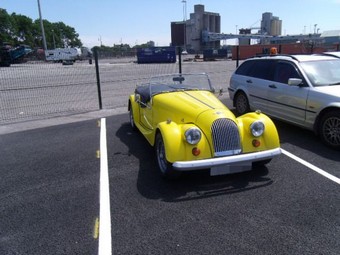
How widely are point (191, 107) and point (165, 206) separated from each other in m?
1.61

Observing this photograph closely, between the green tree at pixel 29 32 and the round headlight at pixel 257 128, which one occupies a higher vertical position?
the green tree at pixel 29 32

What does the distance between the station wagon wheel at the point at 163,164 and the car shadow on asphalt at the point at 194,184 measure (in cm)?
14

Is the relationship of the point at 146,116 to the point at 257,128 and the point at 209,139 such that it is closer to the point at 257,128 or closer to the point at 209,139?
the point at 209,139

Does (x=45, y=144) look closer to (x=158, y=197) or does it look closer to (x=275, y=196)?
(x=158, y=197)

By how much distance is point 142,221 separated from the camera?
334cm

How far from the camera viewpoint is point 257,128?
421 centimetres

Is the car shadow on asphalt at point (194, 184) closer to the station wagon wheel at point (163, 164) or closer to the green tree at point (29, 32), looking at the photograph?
the station wagon wheel at point (163, 164)

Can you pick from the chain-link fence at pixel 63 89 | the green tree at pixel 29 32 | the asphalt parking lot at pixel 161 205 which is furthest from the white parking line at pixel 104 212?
the green tree at pixel 29 32

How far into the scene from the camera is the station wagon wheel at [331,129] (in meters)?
5.18

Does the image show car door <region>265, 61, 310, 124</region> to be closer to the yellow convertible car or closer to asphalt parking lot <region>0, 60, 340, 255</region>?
asphalt parking lot <region>0, 60, 340, 255</region>

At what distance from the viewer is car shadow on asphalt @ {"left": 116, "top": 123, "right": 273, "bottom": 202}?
154 inches

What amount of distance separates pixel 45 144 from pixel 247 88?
498 cm

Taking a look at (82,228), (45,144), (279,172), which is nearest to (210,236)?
(82,228)

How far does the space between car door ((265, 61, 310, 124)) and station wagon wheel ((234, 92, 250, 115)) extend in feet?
2.92
